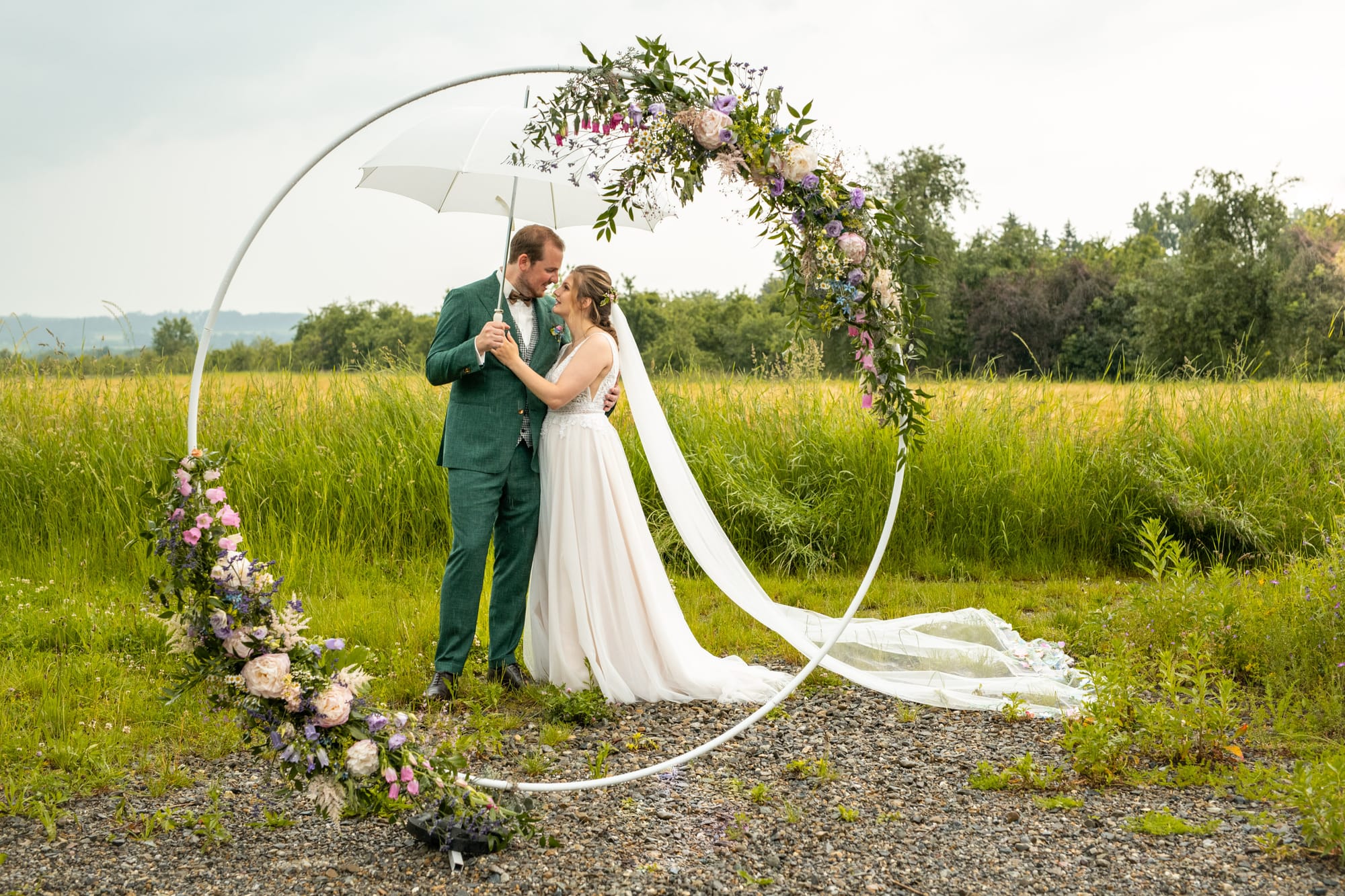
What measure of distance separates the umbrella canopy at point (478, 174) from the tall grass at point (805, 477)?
3320 millimetres

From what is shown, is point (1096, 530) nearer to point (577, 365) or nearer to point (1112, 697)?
point (1112, 697)

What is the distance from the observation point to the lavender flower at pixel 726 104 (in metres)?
3.87

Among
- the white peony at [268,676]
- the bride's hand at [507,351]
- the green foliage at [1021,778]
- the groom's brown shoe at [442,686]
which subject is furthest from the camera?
the groom's brown shoe at [442,686]

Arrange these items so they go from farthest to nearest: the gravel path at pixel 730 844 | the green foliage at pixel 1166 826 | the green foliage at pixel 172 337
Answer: the green foliage at pixel 172 337, the green foliage at pixel 1166 826, the gravel path at pixel 730 844

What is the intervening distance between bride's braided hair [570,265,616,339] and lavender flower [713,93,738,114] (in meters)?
1.24

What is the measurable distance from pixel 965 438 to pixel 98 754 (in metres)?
6.43

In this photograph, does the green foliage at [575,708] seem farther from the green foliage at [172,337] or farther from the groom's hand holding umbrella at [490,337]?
the green foliage at [172,337]

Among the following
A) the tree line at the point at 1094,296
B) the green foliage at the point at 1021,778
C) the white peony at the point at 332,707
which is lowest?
the green foliage at the point at 1021,778

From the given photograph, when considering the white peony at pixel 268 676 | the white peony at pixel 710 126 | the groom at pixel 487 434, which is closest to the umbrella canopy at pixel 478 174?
the groom at pixel 487 434

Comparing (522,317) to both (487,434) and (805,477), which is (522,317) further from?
(805,477)

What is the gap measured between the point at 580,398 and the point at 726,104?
66.2 inches

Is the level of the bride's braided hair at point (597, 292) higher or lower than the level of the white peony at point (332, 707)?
higher

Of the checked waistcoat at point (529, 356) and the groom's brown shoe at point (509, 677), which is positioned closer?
the checked waistcoat at point (529, 356)

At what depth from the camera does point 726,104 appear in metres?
3.87
